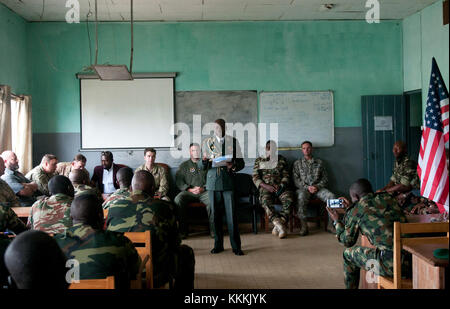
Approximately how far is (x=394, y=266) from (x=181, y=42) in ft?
17.6

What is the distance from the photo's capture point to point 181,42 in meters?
7.29

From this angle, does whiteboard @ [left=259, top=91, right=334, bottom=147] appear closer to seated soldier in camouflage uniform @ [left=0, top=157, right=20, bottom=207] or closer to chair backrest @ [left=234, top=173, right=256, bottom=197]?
chair backrest @ [left=234, top=173, right=256, bottom=197]

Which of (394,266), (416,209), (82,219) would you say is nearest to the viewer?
(82,219)

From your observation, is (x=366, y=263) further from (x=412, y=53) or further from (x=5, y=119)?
(x=412, y=53)

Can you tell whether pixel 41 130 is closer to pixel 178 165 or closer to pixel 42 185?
pixel 42 185

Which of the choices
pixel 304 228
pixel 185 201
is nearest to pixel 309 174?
pixel 304 228

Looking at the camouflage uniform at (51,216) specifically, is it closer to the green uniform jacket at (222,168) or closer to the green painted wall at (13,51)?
the green uniform jacket at (222,168)

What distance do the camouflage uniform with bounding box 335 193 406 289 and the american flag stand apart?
27cm

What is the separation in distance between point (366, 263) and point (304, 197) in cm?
354

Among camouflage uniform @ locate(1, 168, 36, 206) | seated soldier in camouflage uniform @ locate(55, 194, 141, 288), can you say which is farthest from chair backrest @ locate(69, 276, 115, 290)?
camouflage uniform @ locate(1, 168, 36, 206)

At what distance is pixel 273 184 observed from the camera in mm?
6895

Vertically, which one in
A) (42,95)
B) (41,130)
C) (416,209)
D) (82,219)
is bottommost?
(416,209)
